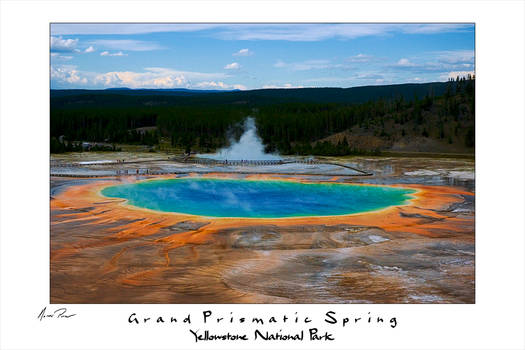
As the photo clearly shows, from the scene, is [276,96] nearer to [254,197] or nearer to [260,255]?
[254,197]

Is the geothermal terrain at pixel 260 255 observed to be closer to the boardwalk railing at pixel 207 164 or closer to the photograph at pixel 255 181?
the photograph at pixel 255 181
